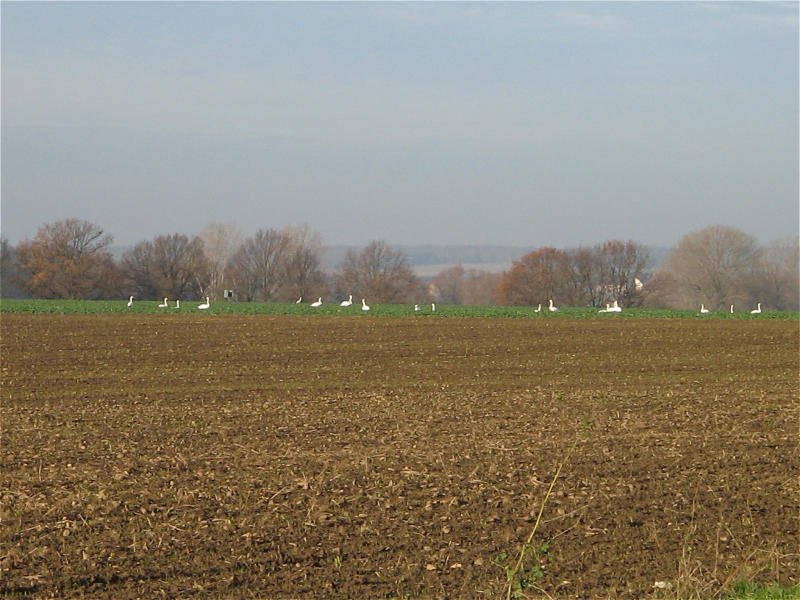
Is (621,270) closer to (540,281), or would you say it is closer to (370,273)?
(540,281)


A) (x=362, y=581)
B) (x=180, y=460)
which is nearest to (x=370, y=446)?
(x=180, y=460)

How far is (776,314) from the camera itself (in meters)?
56.8

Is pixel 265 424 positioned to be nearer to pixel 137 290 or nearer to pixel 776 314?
pixel 776 314

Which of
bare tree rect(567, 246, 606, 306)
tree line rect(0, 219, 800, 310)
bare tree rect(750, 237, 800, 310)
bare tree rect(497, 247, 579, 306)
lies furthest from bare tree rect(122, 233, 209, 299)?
bare tree rect(750, 237, 800, 310)

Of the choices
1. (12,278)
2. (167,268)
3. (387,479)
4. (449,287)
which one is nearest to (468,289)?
(449,287)

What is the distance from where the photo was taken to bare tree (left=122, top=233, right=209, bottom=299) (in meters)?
82.0

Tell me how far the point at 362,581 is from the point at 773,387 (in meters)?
15.4

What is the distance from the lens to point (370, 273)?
3580 inches

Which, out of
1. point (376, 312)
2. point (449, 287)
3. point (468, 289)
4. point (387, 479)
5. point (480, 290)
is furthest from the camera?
point (449, 287)

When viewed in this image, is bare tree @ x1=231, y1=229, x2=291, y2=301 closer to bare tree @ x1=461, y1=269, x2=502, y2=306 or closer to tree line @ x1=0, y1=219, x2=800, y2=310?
tree line @ x1=0, y1=219, x2=800, y2=310

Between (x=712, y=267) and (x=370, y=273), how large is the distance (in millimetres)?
29165

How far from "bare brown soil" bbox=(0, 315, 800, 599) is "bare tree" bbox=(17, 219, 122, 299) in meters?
54.6

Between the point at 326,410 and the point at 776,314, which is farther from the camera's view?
the point at 776,314

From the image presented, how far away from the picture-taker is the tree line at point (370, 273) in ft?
262
